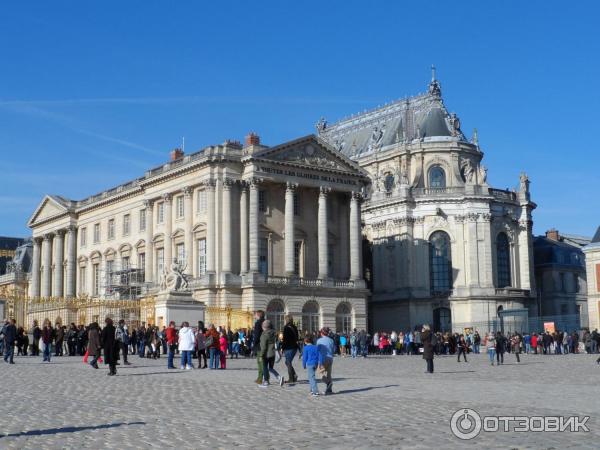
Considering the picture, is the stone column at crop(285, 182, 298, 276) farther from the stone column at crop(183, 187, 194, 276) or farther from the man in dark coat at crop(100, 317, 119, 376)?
the man in dark coat at crop(100, 317, 119, 376)

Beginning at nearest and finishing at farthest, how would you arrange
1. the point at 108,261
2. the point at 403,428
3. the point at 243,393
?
the point at 403,428
the point at 243,393
the point at 108,261

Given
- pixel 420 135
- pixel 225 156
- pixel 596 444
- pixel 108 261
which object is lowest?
pixel 596 444

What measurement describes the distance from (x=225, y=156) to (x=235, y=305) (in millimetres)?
9093

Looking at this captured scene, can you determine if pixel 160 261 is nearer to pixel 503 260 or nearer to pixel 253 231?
pixel 253 231

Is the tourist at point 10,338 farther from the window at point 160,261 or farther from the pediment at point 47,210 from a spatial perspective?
the pediment at point 47,210

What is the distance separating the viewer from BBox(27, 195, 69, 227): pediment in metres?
71.0

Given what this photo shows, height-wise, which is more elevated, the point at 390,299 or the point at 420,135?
the point at 420,135

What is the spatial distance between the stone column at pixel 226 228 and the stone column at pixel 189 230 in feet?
10.6

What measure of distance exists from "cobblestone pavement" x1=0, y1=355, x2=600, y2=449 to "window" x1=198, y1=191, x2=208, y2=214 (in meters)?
32.1

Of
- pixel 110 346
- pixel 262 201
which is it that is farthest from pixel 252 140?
pixel 110 346

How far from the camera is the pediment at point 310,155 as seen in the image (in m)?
53.5

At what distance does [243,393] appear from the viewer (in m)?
16.8

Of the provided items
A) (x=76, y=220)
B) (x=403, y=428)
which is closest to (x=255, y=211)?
(x=76, y=220)

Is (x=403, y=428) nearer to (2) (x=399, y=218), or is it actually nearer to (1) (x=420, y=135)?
(2) (x=399, y=218)
